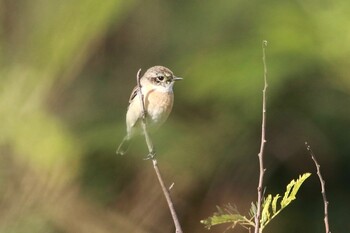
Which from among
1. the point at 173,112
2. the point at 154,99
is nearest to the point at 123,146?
the point at 173,112

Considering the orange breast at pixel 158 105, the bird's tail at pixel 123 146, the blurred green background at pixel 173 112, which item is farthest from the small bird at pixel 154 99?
the blurred green background at pixel 173 112

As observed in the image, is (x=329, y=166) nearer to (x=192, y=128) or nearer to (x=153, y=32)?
(x=192, y=128)

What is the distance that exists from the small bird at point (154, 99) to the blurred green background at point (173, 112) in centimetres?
23

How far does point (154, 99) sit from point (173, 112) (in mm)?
470

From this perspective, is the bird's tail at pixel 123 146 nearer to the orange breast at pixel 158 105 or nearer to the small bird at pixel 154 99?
the small bird at pixel 154 99

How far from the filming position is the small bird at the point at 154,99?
2436 mm

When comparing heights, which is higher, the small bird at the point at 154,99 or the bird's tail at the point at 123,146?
the small bird at the point at 154,99

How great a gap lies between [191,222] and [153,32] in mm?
575

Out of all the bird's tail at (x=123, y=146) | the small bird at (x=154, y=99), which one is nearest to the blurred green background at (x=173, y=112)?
the bird's tail at (x=123, y=146)

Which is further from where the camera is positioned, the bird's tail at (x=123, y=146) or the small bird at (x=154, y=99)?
the bird's tail at (x=123, y=146)

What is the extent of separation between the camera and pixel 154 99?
8.07ft

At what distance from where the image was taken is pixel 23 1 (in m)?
2.90

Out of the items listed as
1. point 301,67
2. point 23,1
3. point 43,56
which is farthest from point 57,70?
point 301,67

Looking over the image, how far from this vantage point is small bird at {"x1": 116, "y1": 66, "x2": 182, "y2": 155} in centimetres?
244
